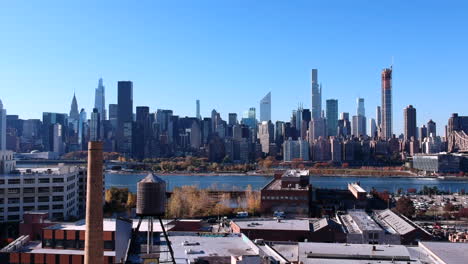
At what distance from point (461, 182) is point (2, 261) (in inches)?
2111

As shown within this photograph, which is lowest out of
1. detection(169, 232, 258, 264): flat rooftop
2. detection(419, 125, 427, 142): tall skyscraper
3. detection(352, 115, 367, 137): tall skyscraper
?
detection(169, 232, 258, 264): flat rooftop

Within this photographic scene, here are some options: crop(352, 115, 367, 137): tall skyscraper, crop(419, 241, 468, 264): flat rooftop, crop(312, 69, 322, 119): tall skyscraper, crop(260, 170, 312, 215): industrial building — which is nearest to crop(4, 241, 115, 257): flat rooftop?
crop(419, 241, 468, 264): flat rooftop

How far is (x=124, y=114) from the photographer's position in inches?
3782

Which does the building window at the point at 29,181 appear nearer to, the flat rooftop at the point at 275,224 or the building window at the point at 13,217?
the building window at the point at 13,217

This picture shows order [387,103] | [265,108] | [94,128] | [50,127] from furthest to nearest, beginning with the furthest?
[265,108]
[387,103]
[50,127]
[94,128]

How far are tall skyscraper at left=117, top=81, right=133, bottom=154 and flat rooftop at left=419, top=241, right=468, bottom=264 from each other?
77687mm

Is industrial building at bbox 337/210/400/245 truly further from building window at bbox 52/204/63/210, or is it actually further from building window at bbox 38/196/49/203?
building window at bbox 38/196/49/203

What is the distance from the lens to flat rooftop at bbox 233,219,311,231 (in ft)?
44.8

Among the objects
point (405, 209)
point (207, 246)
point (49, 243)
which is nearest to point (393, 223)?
point (207, 246)

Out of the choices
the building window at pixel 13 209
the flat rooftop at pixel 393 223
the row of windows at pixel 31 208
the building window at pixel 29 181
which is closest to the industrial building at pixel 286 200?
the flat rooftop at pixel 393 223

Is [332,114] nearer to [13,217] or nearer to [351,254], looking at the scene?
[13,217]

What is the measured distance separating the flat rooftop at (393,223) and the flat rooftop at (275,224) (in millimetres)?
2145

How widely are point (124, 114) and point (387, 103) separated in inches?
2161

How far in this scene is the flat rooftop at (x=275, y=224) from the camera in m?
13.6
